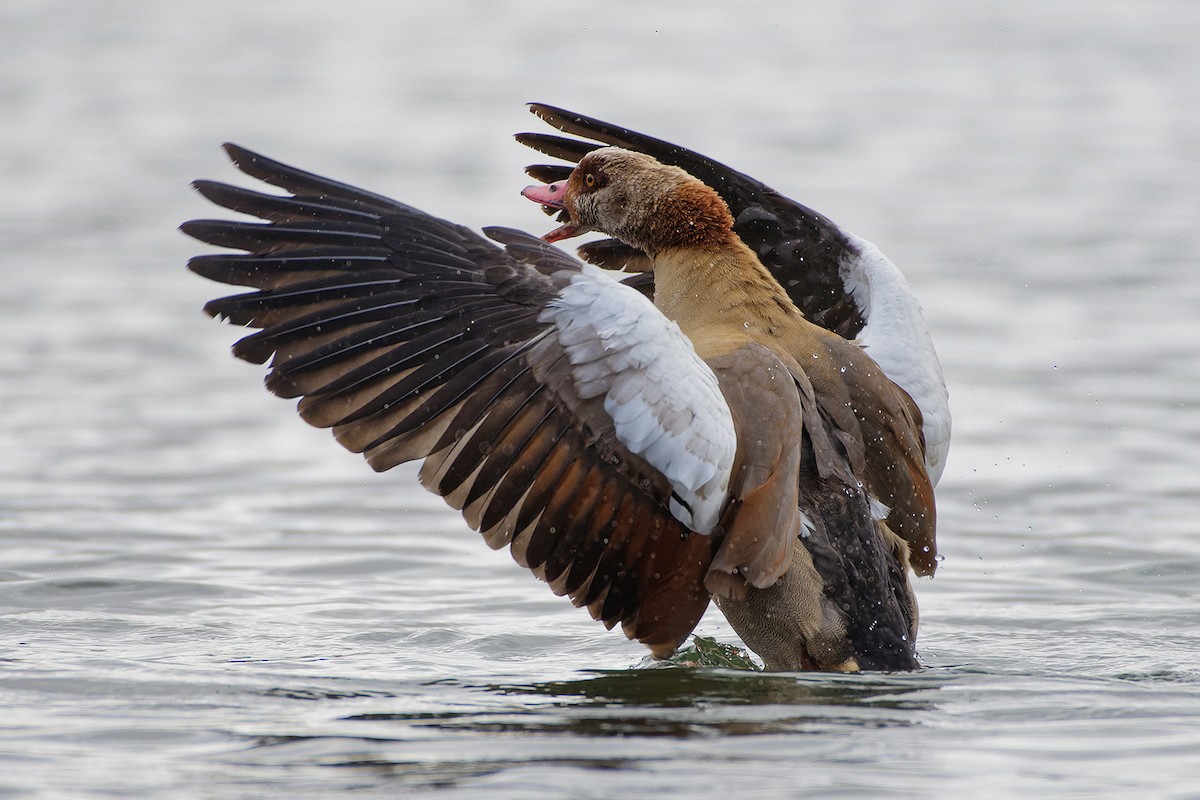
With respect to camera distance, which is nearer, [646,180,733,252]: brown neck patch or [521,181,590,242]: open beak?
[646,180,733,252]: brown neck patch

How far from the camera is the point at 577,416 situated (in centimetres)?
563

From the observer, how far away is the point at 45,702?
5.56m

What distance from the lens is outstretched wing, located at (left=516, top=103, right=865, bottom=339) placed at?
7.51 metres

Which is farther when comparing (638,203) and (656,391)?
(638,203)

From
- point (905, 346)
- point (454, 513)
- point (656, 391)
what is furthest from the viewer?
point (454, 513)

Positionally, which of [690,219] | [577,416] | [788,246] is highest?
[788,246]

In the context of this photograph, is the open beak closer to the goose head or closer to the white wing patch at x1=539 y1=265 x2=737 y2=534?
the goose head

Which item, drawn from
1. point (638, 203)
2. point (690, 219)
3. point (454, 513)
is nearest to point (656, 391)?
point (690, 219)

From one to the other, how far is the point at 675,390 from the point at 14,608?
3227 mm

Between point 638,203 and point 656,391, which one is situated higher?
point 638,203

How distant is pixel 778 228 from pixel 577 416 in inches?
90.6

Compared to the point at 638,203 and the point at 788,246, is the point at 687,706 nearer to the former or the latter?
the point at 638,203

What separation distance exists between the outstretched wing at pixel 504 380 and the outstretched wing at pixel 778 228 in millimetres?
1798

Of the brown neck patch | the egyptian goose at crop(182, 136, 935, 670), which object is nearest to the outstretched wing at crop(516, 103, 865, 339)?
A: the brown neck patch
